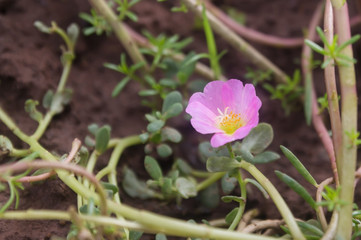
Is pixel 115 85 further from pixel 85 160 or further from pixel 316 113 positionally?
pixel 316 113

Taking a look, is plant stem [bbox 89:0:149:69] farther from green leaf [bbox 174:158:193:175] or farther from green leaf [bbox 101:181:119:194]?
green leaf [bbox 101:181:119:194]

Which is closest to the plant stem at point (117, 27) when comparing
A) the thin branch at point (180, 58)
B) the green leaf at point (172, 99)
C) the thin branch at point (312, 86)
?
the thin branch at point (180, 58)

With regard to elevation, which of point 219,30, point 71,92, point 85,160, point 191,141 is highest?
point 219,30

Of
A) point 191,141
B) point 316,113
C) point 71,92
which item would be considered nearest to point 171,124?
point 191,141

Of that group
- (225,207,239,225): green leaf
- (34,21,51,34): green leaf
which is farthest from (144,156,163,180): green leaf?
(34,21,51,34): green leaf

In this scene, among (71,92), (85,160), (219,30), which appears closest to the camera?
(85,160)

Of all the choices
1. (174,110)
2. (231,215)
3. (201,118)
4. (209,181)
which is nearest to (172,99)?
(174,110)
